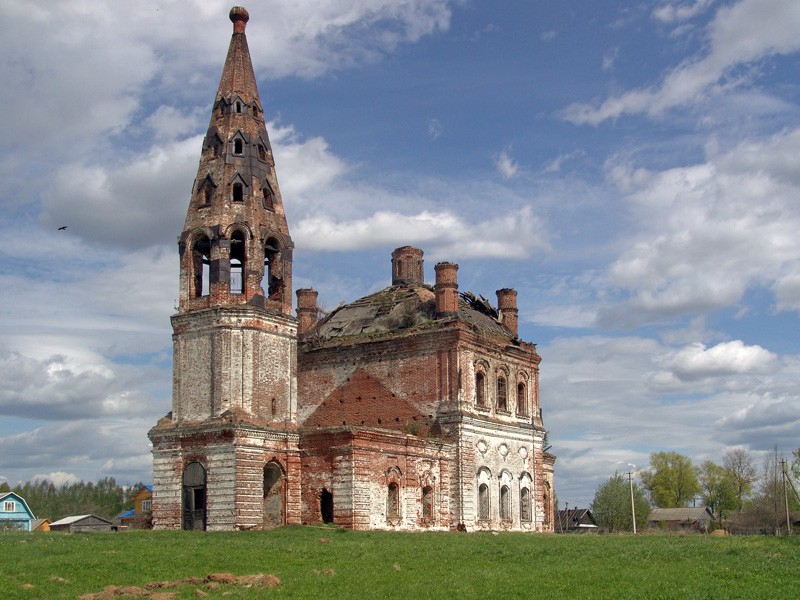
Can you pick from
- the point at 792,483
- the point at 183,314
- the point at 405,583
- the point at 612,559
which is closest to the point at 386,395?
the point at 183,314

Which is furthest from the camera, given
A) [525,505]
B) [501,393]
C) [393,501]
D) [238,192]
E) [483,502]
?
[525,505]

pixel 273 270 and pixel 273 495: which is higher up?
pixel 273 270

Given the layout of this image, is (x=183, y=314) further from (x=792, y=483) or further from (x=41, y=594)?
(x=792, y=483)

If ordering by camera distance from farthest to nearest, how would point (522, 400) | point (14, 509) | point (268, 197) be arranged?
point (14, 509) → point (522, 400) → point (268, 197)

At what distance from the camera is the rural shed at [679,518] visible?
238ft

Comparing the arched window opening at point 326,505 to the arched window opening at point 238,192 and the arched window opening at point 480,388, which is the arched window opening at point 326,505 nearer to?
the arched window opening at point 480,388

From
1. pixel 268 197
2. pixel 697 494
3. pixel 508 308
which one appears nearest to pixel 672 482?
pixel 697 494

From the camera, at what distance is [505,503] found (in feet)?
133

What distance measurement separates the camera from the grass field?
60.4 feet

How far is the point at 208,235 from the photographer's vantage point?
34.7 meters

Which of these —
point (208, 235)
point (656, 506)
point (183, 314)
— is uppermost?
point (208, 235)

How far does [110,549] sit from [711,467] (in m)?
68.6

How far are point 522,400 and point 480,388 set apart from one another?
346cm

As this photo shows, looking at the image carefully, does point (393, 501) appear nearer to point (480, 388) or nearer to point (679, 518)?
point (480, 388)
